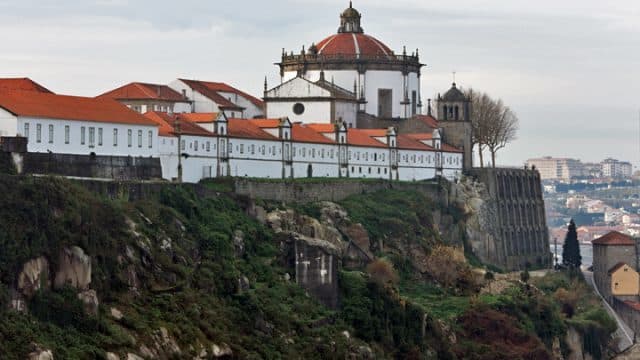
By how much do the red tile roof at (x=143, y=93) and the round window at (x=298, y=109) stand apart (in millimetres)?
9119

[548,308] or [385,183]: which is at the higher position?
[385,183]

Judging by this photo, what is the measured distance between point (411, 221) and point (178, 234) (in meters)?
27.5

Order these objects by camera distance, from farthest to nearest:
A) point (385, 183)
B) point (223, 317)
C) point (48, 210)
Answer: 1. point (385, 183)
2. point (223, 317)
3. point (48, 210)

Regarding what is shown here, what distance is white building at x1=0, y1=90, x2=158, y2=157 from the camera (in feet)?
272

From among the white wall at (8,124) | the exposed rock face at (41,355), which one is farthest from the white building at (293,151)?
the exposed rock face at (41,355)

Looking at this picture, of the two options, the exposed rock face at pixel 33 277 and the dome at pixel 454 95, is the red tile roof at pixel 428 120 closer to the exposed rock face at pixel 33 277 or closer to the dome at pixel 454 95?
the dome at pixel 454 95

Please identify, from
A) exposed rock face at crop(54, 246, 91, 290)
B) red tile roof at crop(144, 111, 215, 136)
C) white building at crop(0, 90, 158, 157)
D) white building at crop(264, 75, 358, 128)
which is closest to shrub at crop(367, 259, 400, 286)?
red tile roof at crop(144, 111, 215, 136)

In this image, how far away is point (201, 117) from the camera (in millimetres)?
102500

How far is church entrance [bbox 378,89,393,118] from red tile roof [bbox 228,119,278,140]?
19921 millimetres

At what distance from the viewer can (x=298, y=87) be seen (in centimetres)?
11800

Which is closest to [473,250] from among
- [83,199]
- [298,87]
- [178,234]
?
[298,87]

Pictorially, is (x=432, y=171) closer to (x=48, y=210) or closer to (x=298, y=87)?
(x=298, y=87)

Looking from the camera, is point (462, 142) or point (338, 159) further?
point (462, 142)

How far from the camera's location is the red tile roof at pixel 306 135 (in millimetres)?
108750
